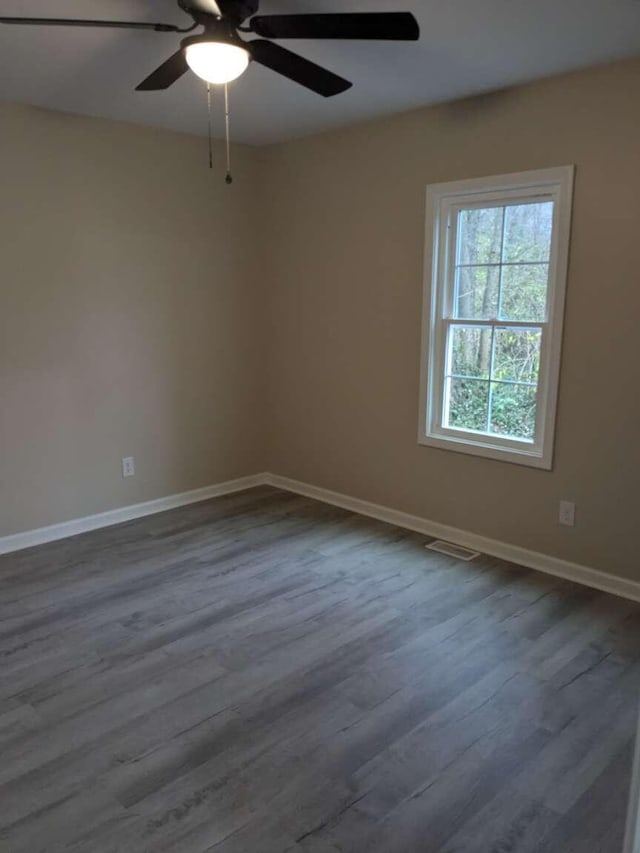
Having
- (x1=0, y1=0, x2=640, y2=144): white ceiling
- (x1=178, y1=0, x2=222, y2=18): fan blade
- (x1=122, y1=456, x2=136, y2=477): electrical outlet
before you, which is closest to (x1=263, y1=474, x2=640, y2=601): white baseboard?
(x1=122, y1=456, x2=136, y2=477): electrical outlet

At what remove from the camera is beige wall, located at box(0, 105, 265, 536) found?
356cm

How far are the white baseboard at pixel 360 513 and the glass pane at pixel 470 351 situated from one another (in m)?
0.94

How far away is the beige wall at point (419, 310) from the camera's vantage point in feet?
9.66

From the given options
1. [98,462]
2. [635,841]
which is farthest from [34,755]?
[98,462]

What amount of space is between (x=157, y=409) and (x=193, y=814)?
2.82 metres

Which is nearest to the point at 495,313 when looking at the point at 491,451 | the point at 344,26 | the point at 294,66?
the point at 491,451

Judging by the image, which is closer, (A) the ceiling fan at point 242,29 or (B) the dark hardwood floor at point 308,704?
(B) the dark hardwood floor at point 308,704

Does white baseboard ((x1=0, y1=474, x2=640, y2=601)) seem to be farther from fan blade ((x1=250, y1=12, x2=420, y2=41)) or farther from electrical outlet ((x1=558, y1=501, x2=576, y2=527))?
fan blade ((x1=250, y1=12, x2=420, y2=41))

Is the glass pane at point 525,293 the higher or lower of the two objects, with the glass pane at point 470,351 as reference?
higher

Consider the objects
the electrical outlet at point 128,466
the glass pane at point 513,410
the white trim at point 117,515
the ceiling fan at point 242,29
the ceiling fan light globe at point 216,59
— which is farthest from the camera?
the electrical outlet at point 128,466

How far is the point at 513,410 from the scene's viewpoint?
3.47 meters

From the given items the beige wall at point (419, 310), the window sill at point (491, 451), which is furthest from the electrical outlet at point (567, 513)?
the window sill at point (491, 451)

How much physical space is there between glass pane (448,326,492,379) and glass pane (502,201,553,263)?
1.40 ft

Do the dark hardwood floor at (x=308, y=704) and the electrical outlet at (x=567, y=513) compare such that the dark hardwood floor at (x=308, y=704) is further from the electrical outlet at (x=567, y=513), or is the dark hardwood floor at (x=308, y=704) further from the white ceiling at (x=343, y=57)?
the white ceiling at (x=343, y=57)
